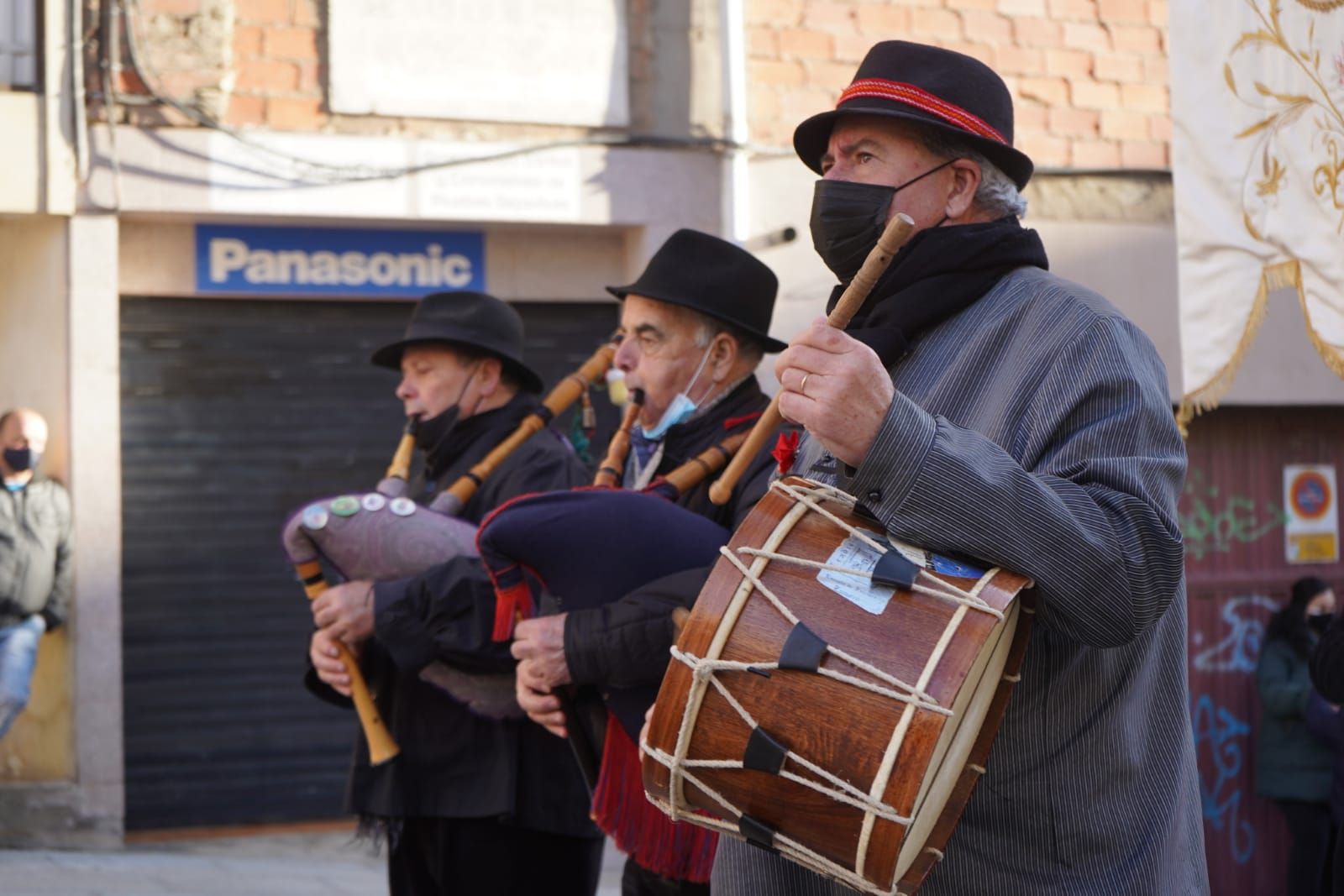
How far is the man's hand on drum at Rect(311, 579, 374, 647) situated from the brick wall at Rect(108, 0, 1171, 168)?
4.17 meters

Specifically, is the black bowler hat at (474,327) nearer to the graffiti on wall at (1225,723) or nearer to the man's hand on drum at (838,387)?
the man's hand on drum at (838,387)

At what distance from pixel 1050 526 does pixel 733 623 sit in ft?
1.32

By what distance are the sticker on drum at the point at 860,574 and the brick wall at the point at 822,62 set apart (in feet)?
18.2

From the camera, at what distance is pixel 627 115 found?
803cm

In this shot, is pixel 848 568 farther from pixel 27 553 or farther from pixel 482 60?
pixel 482 60

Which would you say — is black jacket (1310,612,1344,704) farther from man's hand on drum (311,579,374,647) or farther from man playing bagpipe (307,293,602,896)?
man's hand on drum (311,579,374,647)

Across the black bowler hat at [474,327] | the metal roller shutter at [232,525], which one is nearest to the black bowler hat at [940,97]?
the black bowler hat at [474,327]

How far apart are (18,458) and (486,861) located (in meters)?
4.25

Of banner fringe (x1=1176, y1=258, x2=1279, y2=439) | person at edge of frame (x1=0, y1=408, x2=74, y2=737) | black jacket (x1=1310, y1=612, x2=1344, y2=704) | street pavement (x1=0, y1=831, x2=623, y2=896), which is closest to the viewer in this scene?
banner fringe (x1=1176, y1=258, x2=1279, y2=439)

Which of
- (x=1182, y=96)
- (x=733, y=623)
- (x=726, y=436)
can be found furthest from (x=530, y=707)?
(x=1182, y=96)

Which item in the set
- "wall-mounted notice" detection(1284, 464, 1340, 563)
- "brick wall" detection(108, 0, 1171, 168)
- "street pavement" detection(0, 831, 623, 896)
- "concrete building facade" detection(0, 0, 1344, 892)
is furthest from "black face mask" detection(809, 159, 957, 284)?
"wall-mounted notice" detection(1284, 464, 1340, 563)

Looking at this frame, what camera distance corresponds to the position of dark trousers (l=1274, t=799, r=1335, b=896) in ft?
24.0

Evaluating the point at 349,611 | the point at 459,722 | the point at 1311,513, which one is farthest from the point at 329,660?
the point at 1311,513

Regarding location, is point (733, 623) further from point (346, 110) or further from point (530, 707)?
point (346, 110)
